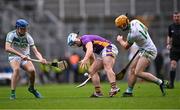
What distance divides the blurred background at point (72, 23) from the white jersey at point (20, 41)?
15.8m

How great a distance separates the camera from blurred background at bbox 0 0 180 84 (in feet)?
124

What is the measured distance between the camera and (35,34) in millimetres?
39625

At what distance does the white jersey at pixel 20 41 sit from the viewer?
64.7 feet

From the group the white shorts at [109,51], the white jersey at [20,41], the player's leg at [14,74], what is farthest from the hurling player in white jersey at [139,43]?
the player's leg at [14,74]

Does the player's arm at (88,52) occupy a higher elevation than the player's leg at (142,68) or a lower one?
higher

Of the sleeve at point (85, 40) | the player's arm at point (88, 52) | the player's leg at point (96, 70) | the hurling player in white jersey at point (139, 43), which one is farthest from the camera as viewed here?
the player's leg at point (96, 70)

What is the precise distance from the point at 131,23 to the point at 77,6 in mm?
23268

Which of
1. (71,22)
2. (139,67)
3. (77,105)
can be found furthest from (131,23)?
(71,22)

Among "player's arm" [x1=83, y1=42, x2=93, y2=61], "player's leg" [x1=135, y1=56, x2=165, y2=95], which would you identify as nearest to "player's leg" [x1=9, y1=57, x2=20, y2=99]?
"player's arm" [x1=83, y1=42, x2=93, y2=61]

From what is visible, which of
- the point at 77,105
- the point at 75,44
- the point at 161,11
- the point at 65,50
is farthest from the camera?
the point at 161,11

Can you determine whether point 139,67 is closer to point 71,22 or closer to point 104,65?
point 104,65

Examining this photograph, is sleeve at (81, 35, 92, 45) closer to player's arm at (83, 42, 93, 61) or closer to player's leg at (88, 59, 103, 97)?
player's arm at (83, 42, 93, 61)

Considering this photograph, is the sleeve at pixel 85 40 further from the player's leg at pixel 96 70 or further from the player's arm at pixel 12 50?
the player's arm at pixel 12 50

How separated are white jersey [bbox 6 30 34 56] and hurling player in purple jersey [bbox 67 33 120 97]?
146 cm
